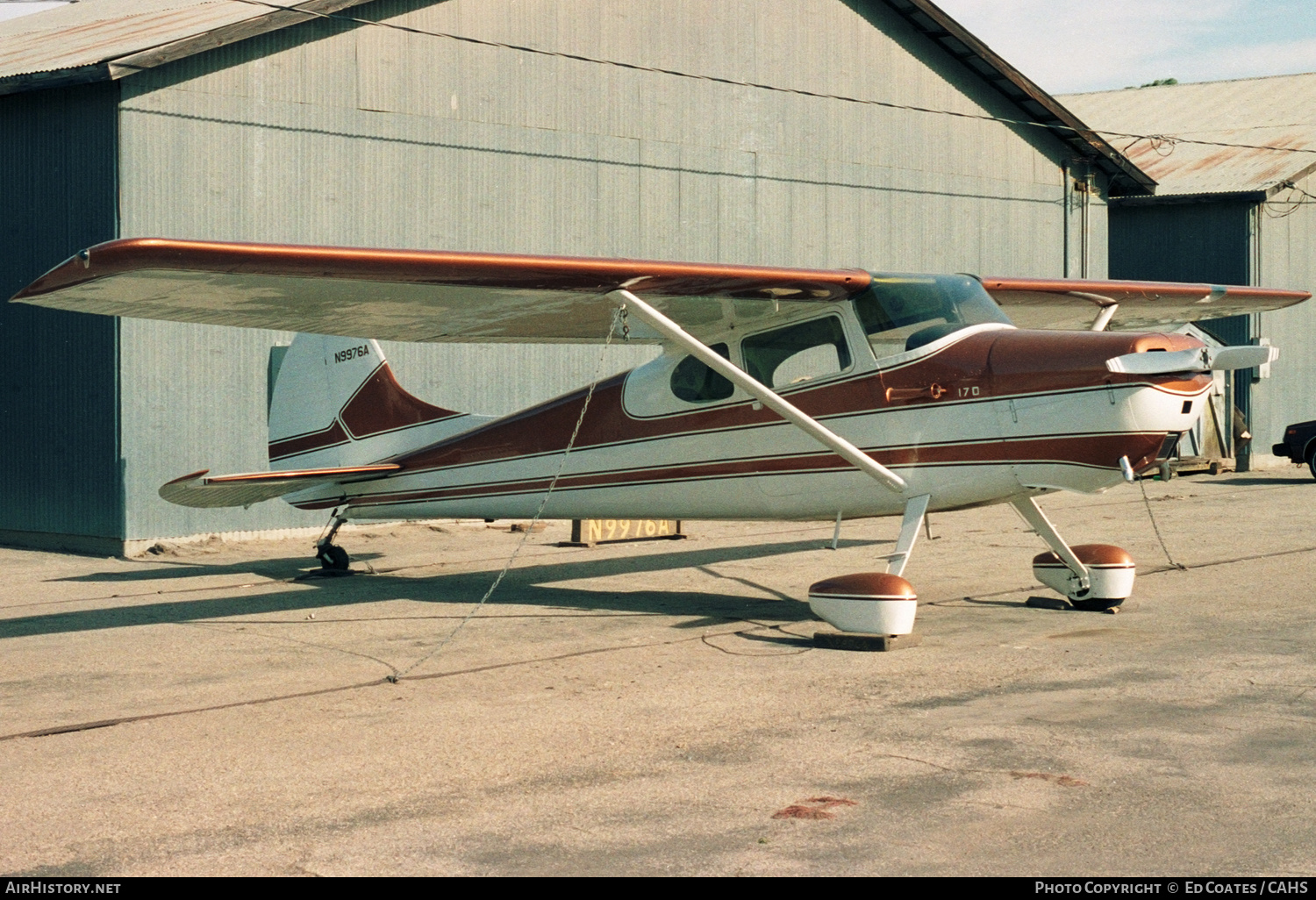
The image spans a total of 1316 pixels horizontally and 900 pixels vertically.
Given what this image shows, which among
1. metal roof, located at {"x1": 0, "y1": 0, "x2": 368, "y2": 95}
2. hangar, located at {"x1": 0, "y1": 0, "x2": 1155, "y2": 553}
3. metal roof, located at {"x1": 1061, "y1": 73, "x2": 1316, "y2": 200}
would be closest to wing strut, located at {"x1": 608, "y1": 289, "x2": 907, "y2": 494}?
hangar, located at {"x1": 0, "y1": 0, "x2": 1155, "y2": 553}

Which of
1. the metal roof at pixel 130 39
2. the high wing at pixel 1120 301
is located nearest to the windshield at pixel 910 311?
the high wing at pixel 1120 301

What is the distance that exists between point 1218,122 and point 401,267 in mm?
29687

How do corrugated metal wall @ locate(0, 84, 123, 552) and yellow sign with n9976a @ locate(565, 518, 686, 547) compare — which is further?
yellow sign with n9976a @ locate(565, 518, 686, 547)

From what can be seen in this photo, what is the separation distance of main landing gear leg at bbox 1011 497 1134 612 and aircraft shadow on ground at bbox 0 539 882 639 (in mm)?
1890

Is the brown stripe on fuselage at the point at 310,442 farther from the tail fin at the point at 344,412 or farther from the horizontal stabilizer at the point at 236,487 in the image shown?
the horizontal stabilizer at the point at 236,487

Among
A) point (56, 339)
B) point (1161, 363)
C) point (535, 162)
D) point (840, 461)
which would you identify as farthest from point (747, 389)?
point (56, 339)

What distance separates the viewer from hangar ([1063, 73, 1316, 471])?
27.5 metres

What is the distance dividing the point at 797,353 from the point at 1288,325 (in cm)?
2215

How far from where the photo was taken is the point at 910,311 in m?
9.55

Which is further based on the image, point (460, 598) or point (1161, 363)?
point (460, 598)

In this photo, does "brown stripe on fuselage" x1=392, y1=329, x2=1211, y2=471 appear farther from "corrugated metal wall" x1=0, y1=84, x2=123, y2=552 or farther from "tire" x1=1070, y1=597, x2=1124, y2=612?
"corrugated metal wall" x1=0, y1=84, x2=123, y2=552

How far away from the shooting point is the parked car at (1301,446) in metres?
23.4

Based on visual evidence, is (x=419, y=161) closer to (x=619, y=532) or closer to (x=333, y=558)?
(x=619, y=532)

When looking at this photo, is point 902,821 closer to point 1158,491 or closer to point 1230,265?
point 1158,491
